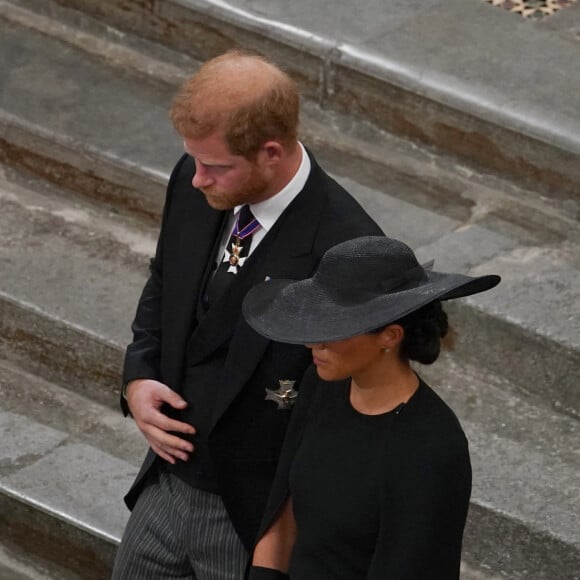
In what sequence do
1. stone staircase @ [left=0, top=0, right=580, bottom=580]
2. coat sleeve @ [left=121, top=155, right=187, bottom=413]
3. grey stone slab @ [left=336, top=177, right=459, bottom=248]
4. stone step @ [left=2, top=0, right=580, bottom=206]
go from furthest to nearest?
stone step @ [left=2, top=0, right=580, bottom=206], grey stone slab @ [left=336, top=177, right=459, bottom=248], stone staircase @ [left=0, top=0, right=580, bottom=580], coat sleeve @ [left=121, top=155, right=187, bottom=413]

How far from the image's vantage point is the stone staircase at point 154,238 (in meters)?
4.24

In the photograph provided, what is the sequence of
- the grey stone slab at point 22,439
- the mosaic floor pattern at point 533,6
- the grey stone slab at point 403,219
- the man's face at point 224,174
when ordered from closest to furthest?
the man's face at point 224,174 < the grey stone slab at point 22,439 < the grey stone slab at point 403,219 < the mosaic floor pattern at point 533,6

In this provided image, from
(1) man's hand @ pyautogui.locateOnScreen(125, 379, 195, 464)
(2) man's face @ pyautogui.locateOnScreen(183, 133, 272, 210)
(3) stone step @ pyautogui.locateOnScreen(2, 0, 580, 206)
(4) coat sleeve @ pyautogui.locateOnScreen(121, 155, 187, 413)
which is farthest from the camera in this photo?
(3) stone step @ pyautogui.locateOnScreen(2, 0, 580, 206)

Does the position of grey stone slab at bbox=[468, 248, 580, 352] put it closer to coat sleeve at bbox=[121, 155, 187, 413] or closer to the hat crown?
coat sleeve at bbox=[121, 155, 187, 413]

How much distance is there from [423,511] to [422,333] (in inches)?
12.8

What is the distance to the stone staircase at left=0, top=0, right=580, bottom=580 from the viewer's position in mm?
4238

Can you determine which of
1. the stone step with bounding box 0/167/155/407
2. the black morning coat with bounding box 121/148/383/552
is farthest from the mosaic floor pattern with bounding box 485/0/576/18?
the black morning coat with bounding box 121/148/383/552

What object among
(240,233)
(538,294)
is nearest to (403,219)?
(538,294)

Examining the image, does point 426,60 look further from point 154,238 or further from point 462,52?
point 154,238

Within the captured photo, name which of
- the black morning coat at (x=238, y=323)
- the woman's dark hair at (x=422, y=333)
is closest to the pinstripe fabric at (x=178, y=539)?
the black morning coat at (x=238, y=323)

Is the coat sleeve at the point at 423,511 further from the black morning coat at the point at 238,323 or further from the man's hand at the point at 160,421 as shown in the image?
the man's hand at the point at 160,421

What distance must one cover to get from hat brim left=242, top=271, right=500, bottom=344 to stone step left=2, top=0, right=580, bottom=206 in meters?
2.10

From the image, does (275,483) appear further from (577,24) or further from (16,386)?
(577,24)

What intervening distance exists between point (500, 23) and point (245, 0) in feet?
3.01
